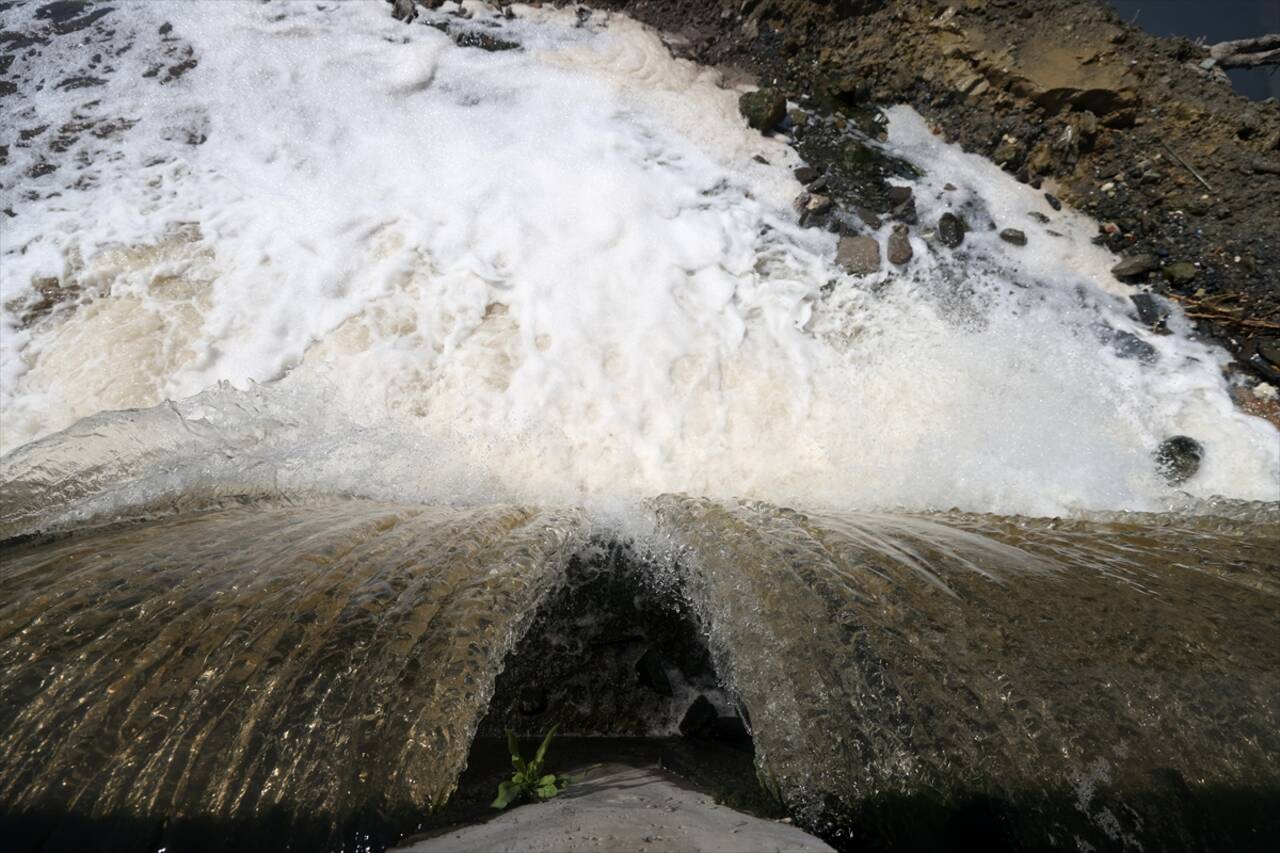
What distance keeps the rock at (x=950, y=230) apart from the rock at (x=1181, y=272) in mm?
1368

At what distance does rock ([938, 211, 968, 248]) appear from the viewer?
185 inches

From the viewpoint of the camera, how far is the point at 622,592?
2.87 m

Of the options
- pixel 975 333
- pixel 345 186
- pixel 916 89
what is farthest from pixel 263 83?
pixel 975 333

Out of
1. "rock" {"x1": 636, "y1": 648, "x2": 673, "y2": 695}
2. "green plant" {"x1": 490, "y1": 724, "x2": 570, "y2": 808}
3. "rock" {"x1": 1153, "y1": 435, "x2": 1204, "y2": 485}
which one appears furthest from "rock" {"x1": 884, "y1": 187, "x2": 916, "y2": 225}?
"green plant" {"x1": 490, "y1": 724, "x2": 570, "y2": 808}

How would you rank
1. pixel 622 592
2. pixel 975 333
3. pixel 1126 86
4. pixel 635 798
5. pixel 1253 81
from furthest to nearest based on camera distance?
pixel 1253 81, pixel 1126 86, pixel 975 333, pixel 622 592, pixel 635 798

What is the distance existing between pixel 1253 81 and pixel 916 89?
4.78 m

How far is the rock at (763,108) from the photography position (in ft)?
16.9

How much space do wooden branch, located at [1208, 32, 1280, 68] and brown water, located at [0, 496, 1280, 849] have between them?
4471 millimetres

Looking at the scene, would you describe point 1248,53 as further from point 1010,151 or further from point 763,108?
point 763,108

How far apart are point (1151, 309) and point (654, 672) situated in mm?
4152

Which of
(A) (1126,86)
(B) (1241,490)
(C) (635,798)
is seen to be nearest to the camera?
(C) (635,798)

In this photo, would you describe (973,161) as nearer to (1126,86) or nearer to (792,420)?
(1126,86)

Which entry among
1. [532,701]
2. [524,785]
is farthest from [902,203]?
[524,785]

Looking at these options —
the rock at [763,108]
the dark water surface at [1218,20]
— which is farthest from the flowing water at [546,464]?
the dark water surface at [1218,20]
